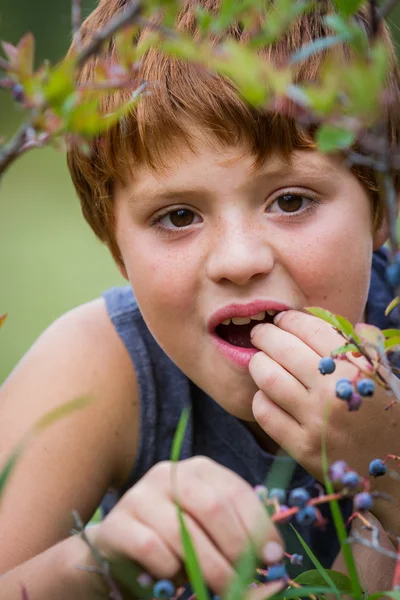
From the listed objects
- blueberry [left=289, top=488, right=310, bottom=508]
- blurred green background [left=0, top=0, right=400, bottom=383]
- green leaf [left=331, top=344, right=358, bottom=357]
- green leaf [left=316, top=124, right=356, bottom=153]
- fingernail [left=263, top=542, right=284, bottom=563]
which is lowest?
fingernail [left=263, top=542, right=284, bottom=563]

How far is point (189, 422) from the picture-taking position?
1681 mm

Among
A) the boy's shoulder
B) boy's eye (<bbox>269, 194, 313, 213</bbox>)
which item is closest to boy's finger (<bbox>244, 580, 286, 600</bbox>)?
boy's eye (<bbox>269, 194, 313, 213</bbox>)

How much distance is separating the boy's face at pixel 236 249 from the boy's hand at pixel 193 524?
463mm

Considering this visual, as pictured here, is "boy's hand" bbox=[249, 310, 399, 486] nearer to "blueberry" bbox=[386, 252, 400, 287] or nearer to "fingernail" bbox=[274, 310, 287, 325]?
"fingernail" bbox=[274, 310, 287, 325]

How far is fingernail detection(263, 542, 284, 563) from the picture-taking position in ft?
2.18

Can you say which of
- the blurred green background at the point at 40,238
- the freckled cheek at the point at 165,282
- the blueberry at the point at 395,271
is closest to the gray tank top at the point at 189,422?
the freckled cheek at the point at 165,282

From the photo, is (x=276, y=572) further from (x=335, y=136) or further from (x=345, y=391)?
(x=335, y=136)

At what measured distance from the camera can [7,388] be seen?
5.21ft

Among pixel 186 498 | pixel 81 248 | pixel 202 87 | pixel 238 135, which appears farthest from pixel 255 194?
pixel 81 248

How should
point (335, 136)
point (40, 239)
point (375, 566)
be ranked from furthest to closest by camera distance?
point (40, 239) < point (375, 566) < point (335, 136)

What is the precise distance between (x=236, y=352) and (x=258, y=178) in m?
0.26

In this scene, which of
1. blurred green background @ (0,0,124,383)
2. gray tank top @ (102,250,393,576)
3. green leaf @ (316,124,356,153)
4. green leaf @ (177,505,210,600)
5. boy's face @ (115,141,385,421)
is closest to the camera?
green leaf @ (316,124,356,153)

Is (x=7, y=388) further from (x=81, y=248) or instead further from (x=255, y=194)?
(x=81, y=248)

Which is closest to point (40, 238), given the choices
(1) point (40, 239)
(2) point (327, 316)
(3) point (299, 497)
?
(1) point (40, 239)
